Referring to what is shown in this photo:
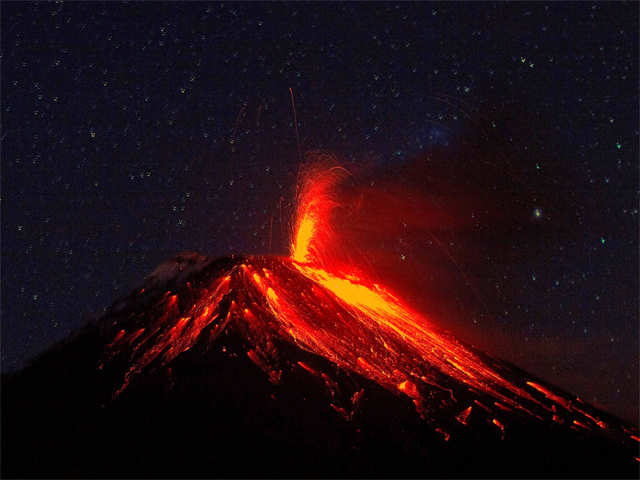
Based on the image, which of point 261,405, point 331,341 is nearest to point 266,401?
point 261,405

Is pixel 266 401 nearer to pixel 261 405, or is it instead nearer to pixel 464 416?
pixel 261 405

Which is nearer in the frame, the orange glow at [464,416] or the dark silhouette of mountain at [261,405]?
the dark silhouette of mountain at [261,405]

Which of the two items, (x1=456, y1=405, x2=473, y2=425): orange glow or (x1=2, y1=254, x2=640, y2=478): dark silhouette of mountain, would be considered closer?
(x1=2, y1=254, x2=640, y2=478): dark silhouette of mountain
